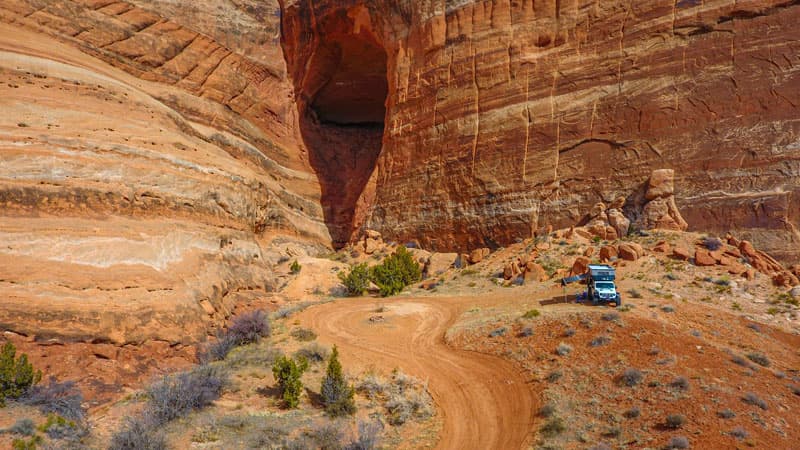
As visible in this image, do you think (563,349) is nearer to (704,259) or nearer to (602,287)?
(602,287)

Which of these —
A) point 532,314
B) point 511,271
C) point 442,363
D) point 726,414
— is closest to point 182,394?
point 442,363

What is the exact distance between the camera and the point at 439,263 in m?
24.9

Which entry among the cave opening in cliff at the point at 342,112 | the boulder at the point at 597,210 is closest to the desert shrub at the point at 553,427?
the boulder at the point at 597,210

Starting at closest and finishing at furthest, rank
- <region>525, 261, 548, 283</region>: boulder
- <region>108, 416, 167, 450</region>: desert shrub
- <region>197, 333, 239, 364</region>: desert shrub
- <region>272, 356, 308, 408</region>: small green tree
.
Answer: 1. <region>108, 416, 167, 450</region>: desert shrub
2. <region>272, 356, 308, 408</region>: small green tree
3. <region>197, 333, 239, 364</region>: desert shrub
4. <region>525, 261, 548, 283</region>: boulder

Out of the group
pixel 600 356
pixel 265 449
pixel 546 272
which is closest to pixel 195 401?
pixel 265 449

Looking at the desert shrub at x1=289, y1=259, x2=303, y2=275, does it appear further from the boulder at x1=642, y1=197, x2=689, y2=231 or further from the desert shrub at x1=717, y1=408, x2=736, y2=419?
the desert shrub at x1=717, y1=408, x2=736, y2=419

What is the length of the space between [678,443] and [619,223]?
15170mm

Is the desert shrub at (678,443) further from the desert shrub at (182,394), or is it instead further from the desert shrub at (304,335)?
the desert shrub at (304,335)

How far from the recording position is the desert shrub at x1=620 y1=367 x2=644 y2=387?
8886 mm

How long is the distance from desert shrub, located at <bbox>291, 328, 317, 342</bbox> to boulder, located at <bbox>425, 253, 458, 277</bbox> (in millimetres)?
10712

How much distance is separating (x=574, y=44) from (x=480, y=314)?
663 inches

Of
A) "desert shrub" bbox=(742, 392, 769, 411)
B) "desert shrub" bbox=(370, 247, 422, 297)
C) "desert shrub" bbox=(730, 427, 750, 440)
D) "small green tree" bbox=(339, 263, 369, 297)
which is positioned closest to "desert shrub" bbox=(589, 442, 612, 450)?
"desert shrub" bbox=(730, 427, 750, 440)

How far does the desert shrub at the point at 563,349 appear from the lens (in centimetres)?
1061

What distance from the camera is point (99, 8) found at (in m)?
25.0
